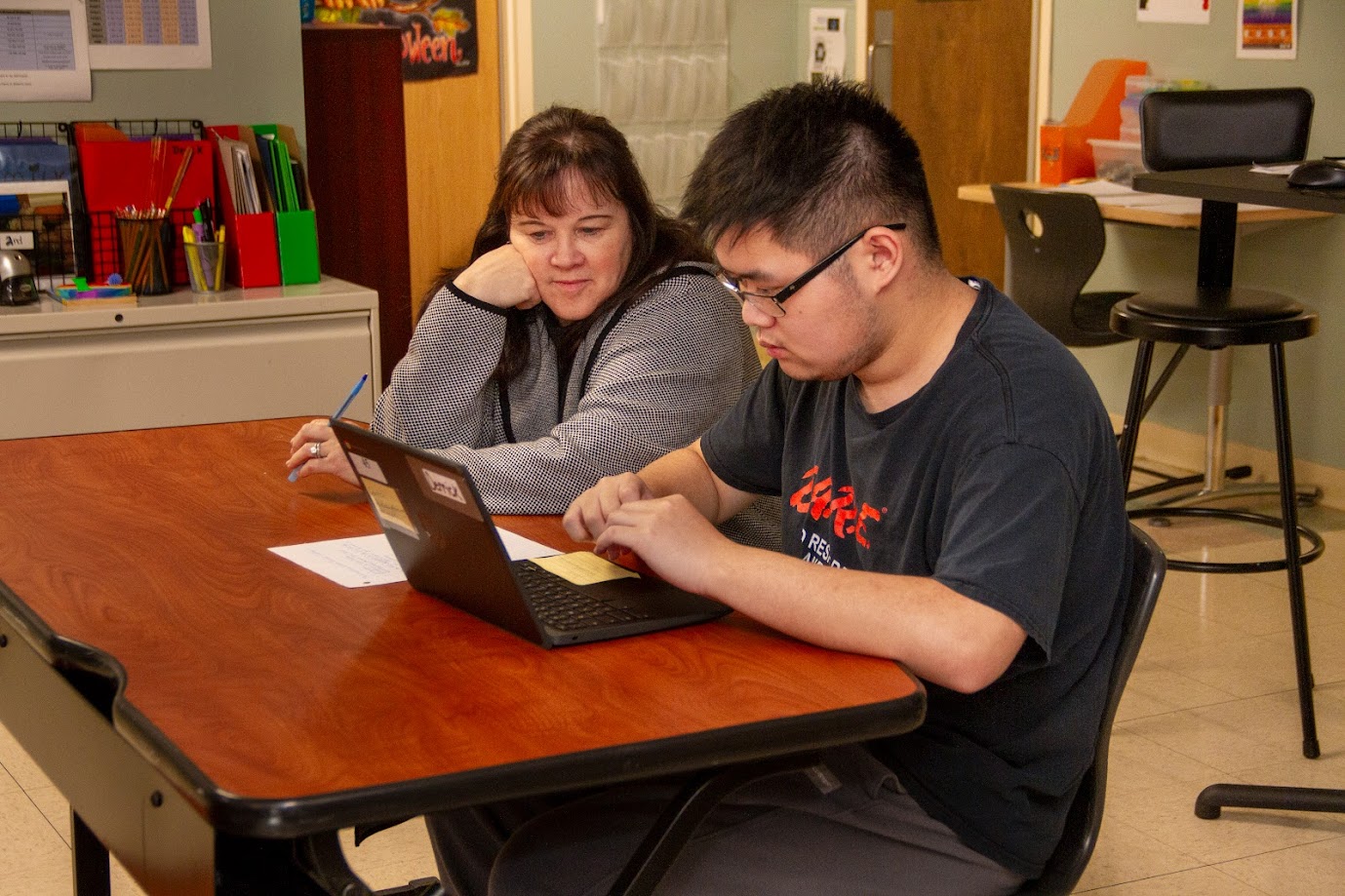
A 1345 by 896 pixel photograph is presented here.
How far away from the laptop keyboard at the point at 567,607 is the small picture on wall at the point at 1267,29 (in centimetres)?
355

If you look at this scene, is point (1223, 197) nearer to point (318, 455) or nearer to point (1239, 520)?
point (1239, 520)

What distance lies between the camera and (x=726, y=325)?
7.07ft

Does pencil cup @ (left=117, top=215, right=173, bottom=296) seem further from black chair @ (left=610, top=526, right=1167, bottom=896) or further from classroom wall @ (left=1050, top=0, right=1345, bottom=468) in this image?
classroom wall @ (left=1050, top=0, right=1345, bottom=468)

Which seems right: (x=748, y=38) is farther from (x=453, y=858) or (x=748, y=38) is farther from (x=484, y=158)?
(x=453, y=858)

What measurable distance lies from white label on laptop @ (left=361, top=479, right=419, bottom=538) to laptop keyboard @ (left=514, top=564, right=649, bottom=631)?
0.13 m

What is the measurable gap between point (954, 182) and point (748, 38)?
1.28 meters

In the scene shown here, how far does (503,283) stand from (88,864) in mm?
923

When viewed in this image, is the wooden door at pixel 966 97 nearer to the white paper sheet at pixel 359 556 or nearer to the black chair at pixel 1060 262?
the black chair at pixel 1060 262

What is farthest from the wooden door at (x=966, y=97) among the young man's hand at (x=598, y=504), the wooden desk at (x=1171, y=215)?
the young man's hand at (x=598, y=504)

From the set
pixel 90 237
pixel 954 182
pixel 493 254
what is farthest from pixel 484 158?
pixel 493 254

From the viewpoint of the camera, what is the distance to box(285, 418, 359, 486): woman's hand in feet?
6.53

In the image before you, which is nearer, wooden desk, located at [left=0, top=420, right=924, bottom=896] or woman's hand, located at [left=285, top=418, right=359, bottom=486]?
wooden desk, located at [left=0, top=420, right=924, bottom=896]

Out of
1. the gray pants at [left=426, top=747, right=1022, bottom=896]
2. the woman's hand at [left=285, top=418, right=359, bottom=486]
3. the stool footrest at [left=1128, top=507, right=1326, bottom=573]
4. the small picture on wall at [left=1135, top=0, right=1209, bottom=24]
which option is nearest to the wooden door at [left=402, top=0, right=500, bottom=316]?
the small picture on wall at [left=1135, top=0, right=1209, bottom=24]

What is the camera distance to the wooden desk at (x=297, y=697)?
113 centimetres
